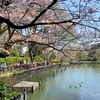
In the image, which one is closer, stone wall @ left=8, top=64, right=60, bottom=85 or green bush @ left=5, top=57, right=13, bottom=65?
stone wall @ left=8, top=64, right=60, bottom=85

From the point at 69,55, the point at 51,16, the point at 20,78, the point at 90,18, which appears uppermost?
the point at 51,16

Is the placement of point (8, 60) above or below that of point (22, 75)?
above

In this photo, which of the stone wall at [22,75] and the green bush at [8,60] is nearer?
the stone wall at [22,75]

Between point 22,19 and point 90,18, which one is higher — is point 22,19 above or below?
above

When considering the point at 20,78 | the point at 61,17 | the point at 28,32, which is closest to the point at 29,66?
the point at 20,78

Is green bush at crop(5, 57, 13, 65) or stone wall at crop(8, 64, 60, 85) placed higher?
green bush at crop(5, 57, 13, 65)

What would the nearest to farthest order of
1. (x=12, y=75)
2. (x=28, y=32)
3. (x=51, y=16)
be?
(x=51, y=16)
(x=28, y=32)
(x=12, y=75)

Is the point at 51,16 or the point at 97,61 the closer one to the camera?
the point at 51,16

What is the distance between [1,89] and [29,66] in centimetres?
2137

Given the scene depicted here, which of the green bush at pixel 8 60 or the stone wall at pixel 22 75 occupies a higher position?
the green bush at pixel 8 60

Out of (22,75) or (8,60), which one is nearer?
(22,75)

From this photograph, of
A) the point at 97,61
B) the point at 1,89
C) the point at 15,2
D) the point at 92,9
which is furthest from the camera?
the point at 97,61

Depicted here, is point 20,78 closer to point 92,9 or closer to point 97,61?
point 92,9

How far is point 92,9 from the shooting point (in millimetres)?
7121
